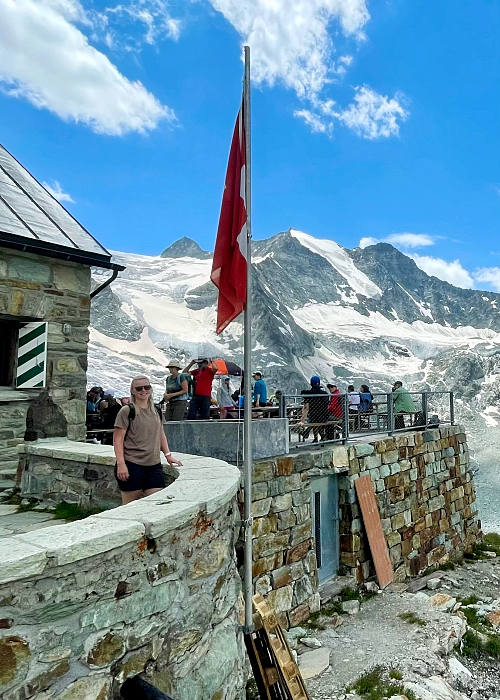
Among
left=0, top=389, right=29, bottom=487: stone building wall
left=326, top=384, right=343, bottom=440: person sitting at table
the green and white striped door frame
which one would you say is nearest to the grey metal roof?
the green and white striped door frame

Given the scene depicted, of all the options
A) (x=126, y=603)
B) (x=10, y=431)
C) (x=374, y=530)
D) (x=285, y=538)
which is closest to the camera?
(x=126, y=603)

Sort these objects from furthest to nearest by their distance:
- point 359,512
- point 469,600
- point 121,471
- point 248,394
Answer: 1. point 359,512
2. point 469,600
3. point 248,394
4. point 121,471

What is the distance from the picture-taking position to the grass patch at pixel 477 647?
272 inches

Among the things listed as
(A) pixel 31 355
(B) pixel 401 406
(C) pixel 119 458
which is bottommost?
(C) pixel 119 458

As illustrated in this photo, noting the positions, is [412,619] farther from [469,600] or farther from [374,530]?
[469,600]

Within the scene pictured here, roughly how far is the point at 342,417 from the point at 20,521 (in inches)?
270

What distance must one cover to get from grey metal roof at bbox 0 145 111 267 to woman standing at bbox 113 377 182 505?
3.31 meters

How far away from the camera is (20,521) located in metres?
4.64

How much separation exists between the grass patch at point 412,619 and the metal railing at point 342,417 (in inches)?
116

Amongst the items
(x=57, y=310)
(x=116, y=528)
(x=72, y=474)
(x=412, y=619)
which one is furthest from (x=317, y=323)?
(x=116, y=528)

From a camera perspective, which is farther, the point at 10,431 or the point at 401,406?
the point at 401,406

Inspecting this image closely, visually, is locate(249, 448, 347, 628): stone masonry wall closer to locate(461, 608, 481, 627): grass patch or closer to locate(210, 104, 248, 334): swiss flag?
locate(461, 608, 481, 627): grass patch

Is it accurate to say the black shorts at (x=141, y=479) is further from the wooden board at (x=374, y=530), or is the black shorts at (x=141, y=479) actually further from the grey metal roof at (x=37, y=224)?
the wooden board at (x=374, y=530)

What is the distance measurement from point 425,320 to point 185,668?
290ft
